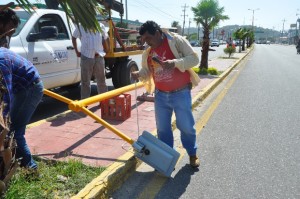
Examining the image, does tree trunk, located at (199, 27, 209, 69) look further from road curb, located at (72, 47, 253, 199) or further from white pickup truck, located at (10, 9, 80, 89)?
road curb, located at (72, 47, 253, 199)

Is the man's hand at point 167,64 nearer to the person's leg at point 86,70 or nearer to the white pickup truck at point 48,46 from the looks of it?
the white pickup truck at point 48,46

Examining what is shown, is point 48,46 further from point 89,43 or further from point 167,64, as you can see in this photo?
point 167,64

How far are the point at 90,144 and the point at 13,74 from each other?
178 cm

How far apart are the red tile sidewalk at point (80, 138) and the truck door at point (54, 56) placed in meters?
0.88

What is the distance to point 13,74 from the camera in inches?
118

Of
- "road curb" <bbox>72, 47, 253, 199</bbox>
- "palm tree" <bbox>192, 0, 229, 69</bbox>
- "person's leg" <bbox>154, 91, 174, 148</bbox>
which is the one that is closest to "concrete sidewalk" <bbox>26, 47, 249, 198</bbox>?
"road curb" <bbox>72, 47, 253, 199</bbox>

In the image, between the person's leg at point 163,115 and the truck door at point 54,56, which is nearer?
the person's leg at point 163,115

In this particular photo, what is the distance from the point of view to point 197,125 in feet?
20.2

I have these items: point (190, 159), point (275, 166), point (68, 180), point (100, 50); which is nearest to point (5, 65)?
point (68, 180)

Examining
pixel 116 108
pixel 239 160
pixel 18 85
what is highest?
pixel 18 85

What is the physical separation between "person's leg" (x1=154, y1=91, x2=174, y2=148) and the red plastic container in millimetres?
1686

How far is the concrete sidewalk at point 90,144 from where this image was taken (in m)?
3.56

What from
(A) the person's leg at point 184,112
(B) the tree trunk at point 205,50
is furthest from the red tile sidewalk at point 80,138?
(B) the tree trunk at point 205,50

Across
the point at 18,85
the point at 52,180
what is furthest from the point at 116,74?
the point at 18,85
